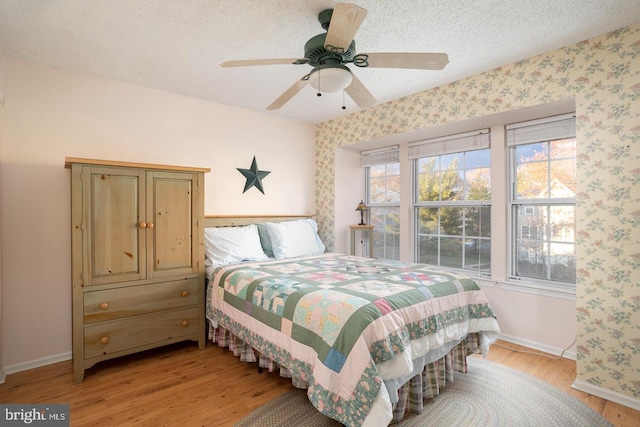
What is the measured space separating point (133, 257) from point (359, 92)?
2.10 metres

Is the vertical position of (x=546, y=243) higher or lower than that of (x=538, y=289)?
higher

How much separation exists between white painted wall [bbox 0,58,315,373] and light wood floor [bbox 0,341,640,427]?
378mm

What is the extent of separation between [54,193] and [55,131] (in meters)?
0.51

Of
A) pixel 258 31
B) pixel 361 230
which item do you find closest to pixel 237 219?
pixel 361 230

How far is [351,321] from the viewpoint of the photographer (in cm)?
161

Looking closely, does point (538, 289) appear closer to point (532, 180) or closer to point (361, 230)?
point (532, 180)

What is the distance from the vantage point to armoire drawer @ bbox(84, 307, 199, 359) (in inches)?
92.2

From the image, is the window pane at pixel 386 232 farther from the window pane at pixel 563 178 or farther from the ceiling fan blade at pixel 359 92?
the ceiling fan blade at pixel 359 92

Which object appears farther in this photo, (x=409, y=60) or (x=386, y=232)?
(x=386, y=232)

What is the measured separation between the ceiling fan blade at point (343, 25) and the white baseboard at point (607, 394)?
104 inches

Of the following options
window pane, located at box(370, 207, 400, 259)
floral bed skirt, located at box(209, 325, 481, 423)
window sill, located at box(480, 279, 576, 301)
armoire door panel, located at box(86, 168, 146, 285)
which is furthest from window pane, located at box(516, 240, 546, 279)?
armoire door panel, located at box(86, 168, 146, 285)

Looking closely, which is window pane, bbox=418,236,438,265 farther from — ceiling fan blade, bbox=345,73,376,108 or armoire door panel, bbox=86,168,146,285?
armoire door panel, bbox=86,168,146,285

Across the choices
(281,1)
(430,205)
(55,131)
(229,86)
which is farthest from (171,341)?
(430,205)

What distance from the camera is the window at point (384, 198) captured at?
4012 mm
